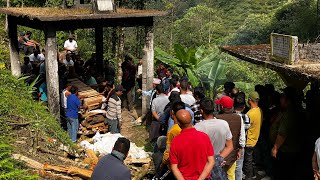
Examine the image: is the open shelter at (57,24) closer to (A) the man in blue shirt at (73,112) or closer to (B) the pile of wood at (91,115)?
(A) the man in blue shirt at (73,112)

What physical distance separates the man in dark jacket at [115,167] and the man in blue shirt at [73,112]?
5456 mm

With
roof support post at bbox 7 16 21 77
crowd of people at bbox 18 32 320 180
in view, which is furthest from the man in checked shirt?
roof support post at bbox 7 16 21 77

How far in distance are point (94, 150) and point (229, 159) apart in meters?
3.83

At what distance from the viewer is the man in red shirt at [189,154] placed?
15.1ft

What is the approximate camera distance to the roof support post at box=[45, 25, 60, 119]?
9.69m

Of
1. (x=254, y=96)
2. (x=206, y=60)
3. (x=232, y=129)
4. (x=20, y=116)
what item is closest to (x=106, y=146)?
Answer: (x=20, y=116)

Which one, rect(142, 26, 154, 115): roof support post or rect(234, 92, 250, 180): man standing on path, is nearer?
rect(234, 92, 250, 180): man standing on path

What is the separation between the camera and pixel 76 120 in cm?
998

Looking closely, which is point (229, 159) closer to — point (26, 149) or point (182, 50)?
point (26, 149)

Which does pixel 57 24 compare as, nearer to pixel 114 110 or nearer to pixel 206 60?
pixel 114 110

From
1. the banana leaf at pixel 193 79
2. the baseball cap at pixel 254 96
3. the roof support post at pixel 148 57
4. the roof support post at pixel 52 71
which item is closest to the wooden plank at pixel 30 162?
the baseball cap at pixel 254 96

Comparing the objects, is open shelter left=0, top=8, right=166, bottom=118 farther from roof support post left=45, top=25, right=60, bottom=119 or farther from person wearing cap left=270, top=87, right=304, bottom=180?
person wearing cap left=270, top=87, right=304, bottom=180

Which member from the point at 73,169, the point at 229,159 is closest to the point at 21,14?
the point at 73,169

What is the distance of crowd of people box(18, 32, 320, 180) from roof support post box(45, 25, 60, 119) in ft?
1.10
